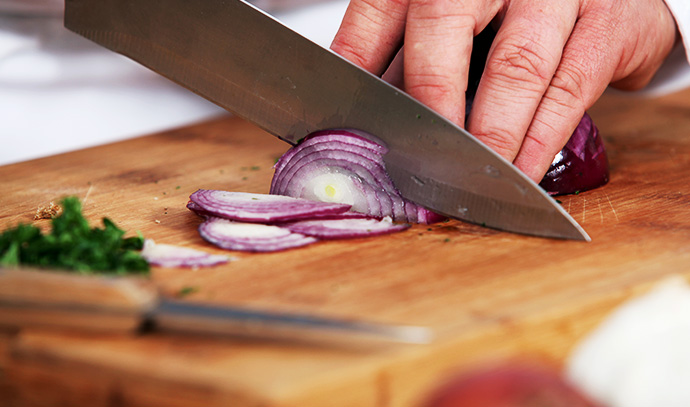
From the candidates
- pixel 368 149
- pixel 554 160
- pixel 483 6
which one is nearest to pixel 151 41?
pixel 368 149

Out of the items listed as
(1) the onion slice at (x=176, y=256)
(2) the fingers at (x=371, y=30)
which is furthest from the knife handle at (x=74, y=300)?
(2) the fingers at (x=371, y=30)

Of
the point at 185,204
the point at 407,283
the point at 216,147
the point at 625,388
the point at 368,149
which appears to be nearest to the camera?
the point at 625,388

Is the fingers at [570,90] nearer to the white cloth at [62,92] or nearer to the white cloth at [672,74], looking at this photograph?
the white cloth at [672,74]

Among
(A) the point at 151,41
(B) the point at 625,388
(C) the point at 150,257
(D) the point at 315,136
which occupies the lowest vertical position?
(B) the point at 625,388

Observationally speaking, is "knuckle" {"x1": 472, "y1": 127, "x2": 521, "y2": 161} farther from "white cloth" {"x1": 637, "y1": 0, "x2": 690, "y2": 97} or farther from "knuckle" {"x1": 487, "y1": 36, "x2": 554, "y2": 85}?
"white cloth" {"x1": 637, "y1": 0, "x2": 690, "y2": 97}

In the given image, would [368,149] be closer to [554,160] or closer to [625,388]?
[554,160]

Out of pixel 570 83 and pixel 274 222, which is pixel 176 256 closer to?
pixel 274 222

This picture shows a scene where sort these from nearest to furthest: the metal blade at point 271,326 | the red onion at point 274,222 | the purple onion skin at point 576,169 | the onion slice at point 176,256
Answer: the metal blade at point 271,326, the onion slice at point 176,256, the red onion at point 274,222, the purple onion skin at point 576,169

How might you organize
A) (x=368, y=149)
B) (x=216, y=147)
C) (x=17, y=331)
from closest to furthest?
(x=17, y=331)
(x=368, y=149)
(x=216, y=147)

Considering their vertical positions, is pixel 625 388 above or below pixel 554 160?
below
